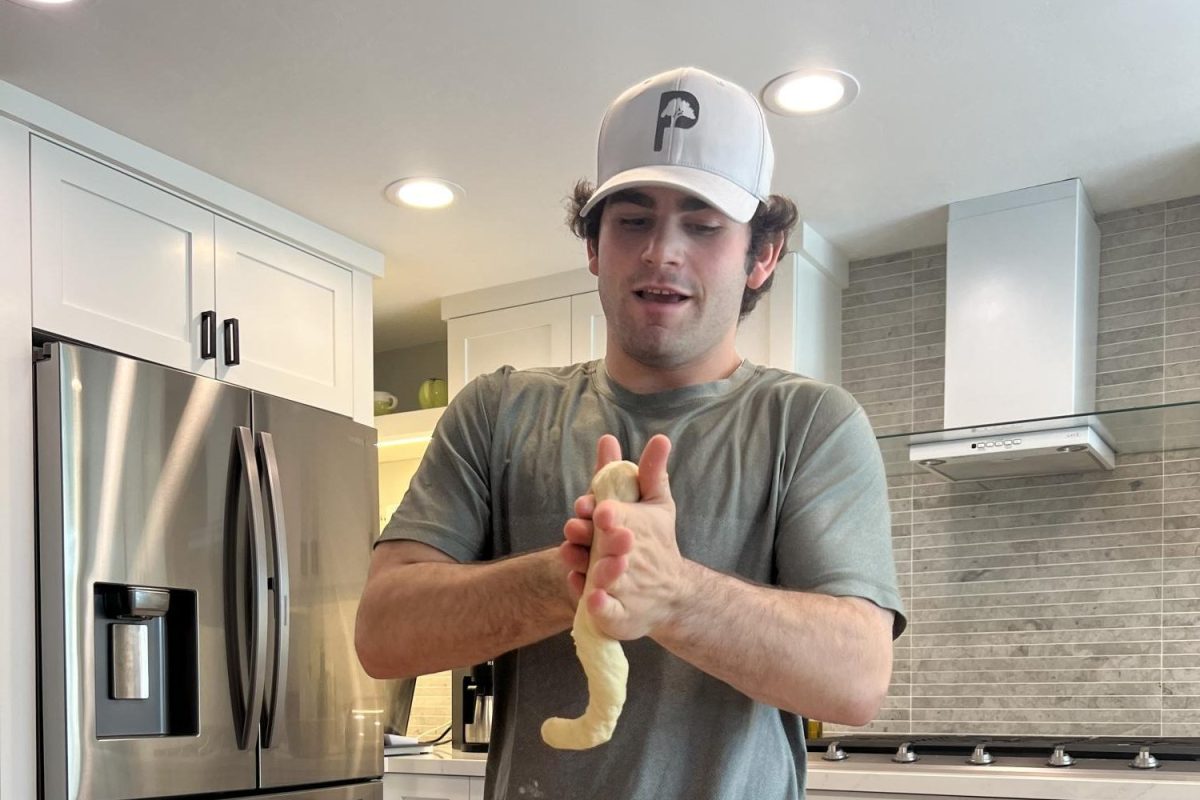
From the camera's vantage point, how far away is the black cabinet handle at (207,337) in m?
2.41

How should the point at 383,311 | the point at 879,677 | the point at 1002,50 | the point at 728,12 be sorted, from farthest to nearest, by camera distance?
the point at 383,311 < the point at 1002,50 < the point at 728,12 < the point at 879,677

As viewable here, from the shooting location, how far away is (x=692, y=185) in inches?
37.4

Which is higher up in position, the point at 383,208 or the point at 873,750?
the point at 383,208

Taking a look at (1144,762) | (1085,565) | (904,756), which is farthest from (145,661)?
(1085,565)

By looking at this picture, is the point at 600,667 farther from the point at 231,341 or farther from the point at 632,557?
the point at 231,341

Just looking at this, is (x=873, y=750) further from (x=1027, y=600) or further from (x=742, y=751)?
(x=742, y=751)

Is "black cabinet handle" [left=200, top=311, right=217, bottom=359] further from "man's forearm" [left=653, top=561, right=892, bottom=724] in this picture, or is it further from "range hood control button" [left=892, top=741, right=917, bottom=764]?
"man's forearm" [left=653, top=561, right=892, bottom=724]

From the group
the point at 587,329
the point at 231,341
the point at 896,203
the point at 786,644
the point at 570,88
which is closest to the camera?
the point at 786,644

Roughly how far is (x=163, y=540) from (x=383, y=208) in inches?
36.3

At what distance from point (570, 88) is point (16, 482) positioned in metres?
1.23

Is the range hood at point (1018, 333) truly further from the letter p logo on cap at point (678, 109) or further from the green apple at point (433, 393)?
the letter p logo on cap at point (678, 109)

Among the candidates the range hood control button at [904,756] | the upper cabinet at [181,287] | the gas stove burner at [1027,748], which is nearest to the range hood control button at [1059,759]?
the gas stove burner at [1027,748]

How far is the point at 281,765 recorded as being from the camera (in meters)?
2.39

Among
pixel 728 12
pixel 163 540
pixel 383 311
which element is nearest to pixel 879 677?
pixel 728 12
